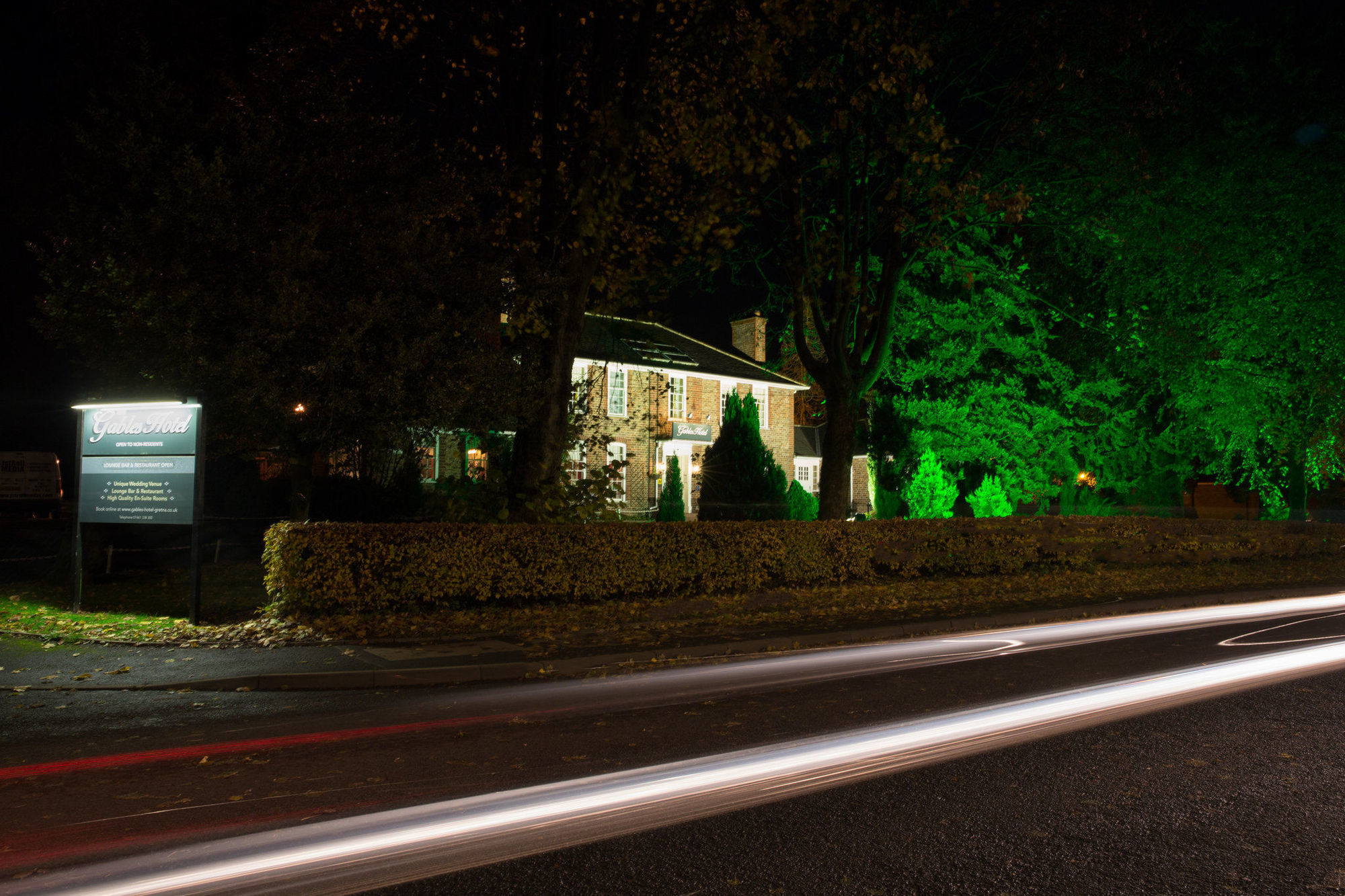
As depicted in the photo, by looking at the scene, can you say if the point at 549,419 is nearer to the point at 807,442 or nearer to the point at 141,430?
the point at 141,430

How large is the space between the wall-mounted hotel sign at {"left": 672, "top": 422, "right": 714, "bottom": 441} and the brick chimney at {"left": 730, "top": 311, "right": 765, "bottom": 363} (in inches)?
370

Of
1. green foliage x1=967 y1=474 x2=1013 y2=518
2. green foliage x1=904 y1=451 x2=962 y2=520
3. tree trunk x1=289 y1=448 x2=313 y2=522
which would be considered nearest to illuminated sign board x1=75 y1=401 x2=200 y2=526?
tree trunk x1=289 y1=448 x2=313 y2=522

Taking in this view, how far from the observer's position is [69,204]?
42.1ft

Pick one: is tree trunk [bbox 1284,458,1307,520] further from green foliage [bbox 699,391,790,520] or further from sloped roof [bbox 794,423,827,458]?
sloped roof [bbox 794,423,827,458]

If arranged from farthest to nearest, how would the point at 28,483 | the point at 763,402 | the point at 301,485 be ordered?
the point at 763,402
the point at 28,483
the point at 301,485

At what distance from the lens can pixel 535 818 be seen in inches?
198

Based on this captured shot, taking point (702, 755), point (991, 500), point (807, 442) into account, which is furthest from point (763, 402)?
point (702, 755)

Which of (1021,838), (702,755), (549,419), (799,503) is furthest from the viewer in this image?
(799,503)

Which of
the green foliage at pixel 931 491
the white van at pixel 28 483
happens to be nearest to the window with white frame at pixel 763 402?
the green foliage at pixel 931 491

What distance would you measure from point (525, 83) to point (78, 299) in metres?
7.50

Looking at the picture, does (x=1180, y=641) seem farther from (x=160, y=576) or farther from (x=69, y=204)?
(x=160, y=576)

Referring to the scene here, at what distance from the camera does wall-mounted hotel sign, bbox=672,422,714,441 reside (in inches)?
1516

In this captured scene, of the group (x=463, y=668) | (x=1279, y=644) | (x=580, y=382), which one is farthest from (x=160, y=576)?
(x=1279, y=644)

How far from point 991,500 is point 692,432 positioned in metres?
13.3
